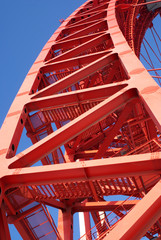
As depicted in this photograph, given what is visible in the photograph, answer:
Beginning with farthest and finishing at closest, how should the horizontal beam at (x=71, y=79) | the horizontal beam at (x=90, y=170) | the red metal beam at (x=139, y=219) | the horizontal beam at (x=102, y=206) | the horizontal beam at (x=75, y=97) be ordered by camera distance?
the horizontal beam at (x=102, y=206)
the horizontal beam at (x=71, y=79)
the horizontal beam at (x=75, y=97)
the horizontal beam at (x=90, y=170)
the red metal beam at (x=139, y=219)

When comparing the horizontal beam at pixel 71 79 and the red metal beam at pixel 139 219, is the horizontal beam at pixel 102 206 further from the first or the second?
the red metal beam at pixel 139 219

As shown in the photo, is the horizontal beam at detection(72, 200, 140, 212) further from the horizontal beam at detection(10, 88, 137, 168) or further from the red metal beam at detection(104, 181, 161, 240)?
the red metal beam at detection(104, 181, 161, 240)

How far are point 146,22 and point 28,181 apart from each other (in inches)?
901

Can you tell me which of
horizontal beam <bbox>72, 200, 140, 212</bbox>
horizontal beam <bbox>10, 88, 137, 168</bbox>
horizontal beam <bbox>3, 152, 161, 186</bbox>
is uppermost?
horizontal beam <bbox>10, 88, 137, 168</bbox>

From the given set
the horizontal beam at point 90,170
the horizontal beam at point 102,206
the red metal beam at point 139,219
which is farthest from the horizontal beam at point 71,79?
the red metal beam at point 139,219

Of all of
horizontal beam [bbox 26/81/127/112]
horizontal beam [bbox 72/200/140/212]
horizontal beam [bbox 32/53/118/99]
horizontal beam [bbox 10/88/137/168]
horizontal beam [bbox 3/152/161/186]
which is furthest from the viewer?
horizontal beam [bbox 72/200/140/212]

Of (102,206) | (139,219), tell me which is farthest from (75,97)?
(139,219)

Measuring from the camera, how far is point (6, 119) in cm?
717

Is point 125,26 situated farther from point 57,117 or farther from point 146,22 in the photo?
point 57,117

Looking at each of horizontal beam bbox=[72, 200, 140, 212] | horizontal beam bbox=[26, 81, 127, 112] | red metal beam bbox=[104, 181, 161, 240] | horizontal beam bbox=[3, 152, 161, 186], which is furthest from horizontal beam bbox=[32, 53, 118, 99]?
red metal beam bbox=[104, 181, 161, 240]

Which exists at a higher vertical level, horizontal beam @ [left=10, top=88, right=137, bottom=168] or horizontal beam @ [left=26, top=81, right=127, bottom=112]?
horizontal beam @ [left=26, top=81, right=127, bottom=112]

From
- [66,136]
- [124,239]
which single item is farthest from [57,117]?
[124,239]

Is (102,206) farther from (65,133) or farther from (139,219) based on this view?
(139,219)

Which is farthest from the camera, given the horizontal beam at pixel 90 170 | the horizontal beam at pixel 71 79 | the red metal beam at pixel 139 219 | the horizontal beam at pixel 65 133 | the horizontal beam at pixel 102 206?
the horizontal beam at pixel 102 206
